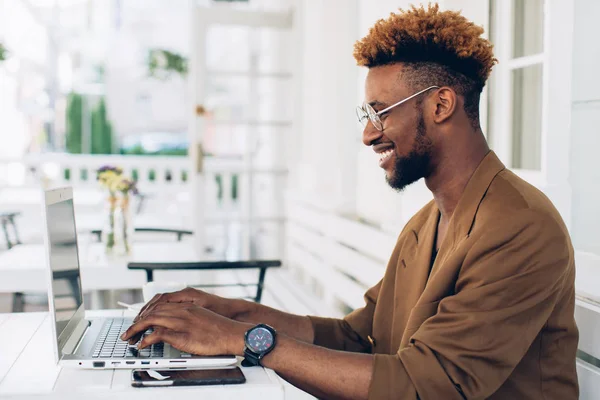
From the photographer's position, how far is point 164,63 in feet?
31.0

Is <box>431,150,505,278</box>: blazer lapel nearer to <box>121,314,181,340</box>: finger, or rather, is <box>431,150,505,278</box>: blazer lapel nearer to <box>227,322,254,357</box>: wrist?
<box>227,322,254,357</box>: wrist

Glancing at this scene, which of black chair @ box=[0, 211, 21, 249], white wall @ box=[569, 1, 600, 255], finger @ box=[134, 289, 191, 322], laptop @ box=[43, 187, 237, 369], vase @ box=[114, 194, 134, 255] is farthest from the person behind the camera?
black chair @ box=[0, 211, 21, 249]

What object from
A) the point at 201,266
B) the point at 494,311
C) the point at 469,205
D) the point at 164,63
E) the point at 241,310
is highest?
the point at 164,63

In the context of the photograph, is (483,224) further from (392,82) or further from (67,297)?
(67,297)

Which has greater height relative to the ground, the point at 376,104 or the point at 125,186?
the point at 376,104

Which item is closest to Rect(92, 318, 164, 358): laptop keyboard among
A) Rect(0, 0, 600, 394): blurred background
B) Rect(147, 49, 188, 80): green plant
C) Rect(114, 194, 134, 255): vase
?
Rect(0, 0, 600, 394): blurred background

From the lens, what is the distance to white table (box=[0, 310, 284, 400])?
1.23 metres

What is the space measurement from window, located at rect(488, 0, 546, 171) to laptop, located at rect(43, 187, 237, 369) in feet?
4.26

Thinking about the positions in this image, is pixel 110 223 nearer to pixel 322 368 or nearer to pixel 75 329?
pixel 75 329

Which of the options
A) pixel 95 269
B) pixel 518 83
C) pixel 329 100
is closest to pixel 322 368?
pixel 518 83

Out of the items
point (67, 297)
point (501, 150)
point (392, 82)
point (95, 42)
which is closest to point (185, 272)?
point (501, 150)

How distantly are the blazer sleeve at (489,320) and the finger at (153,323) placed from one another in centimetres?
38

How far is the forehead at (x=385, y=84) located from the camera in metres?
1.48

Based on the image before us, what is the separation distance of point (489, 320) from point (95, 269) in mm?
2084
